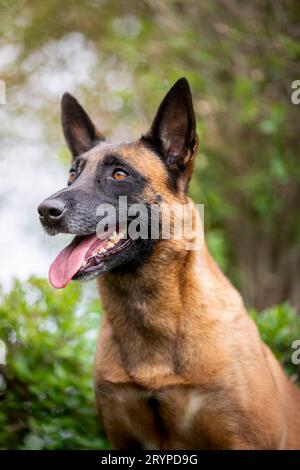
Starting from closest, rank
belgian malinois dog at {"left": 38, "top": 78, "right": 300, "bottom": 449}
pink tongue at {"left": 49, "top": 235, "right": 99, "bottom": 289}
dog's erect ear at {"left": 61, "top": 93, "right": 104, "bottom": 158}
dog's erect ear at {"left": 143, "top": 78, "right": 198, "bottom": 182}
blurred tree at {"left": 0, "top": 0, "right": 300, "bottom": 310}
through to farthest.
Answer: pink tongue at {"left": 49, "top": 235, "right": 99, "bottom": 289}, belgian malinois dog at {"left": 38, "top": 78, "right": 300, "bottom": 449}, dog's erect ear at {"left": 143, "top": 78, "right": 198, "bottom": 182}, dog's erect ear at {"left": 61, "top": 93, "right": 104, "bottom": 158}, blurred tree at {"left": 0, "top": 0, "right": 300, "bottom": 310}

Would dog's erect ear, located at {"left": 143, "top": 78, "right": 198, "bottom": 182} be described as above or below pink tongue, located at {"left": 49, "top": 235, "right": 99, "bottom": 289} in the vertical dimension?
above

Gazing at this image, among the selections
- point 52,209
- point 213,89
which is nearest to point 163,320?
point 52,209

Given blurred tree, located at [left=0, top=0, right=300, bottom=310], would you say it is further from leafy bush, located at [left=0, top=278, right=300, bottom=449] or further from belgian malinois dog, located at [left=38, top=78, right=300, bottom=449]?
belgian malinois dog, located at [left=38, top=78, right=300, bottom=449]


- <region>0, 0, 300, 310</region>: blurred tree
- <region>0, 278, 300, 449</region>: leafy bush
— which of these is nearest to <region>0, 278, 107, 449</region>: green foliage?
<region>0, 278, 300, 449</region>: leafy bush

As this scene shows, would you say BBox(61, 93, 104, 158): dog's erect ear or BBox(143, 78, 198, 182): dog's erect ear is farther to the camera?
BBox(61, 93, 104, 158): dog's erect ear

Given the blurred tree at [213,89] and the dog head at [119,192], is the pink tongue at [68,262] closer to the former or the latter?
the dog head at [119,192]

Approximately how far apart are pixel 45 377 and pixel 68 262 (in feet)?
3.89

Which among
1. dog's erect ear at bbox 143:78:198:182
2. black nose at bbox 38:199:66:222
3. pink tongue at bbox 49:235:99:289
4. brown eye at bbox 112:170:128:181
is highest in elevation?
dog's erect ear at bbox 143:78:198:182

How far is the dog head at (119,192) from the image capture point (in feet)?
11.2

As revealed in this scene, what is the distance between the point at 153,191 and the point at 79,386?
5.04 feet

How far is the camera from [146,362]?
11.8ft

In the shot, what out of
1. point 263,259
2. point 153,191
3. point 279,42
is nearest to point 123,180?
point 153,191

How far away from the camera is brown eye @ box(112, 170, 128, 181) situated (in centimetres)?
364
